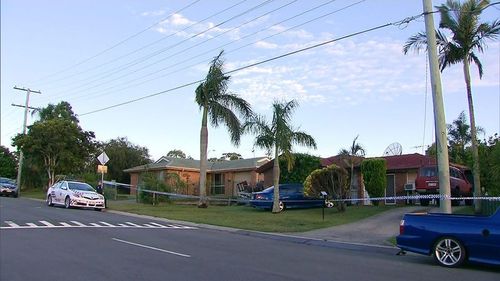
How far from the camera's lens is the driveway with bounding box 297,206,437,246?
16.5 meters

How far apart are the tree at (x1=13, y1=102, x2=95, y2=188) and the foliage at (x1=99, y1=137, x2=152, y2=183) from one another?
35.0ft

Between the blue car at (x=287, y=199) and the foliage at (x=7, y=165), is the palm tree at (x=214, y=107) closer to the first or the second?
the blue car at (x=287, y=199)

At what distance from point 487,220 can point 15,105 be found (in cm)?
5463

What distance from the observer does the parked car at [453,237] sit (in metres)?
10.4

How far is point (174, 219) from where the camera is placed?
23.5m

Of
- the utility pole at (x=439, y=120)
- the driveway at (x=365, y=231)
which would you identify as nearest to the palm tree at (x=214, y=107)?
the driveway at (x=365, y=231)

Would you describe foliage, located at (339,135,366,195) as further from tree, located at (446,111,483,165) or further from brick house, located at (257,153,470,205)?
tree, located at (446,111,483,165)

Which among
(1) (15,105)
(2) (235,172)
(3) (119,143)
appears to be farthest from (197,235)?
(3) (119,143)

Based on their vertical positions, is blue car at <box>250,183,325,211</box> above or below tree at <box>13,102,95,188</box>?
below

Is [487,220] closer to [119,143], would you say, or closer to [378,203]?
[378,203]

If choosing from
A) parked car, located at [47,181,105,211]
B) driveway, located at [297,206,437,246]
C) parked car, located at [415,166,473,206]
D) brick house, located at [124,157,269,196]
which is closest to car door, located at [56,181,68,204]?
parked car, located at [47,181,105,211]

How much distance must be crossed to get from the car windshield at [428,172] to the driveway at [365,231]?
195 inches

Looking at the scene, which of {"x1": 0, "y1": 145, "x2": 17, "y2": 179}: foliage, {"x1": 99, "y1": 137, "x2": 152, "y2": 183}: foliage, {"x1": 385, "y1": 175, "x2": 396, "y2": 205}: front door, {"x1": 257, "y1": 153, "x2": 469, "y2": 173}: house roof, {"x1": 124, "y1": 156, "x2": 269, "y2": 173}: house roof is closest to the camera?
{"x1": 257, "y1": 153, "x2": 469, "y2": 173}: house roof

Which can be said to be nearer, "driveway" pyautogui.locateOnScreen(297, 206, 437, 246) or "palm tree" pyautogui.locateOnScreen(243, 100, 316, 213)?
"driveway" pyautogui.locateOnScreen(297, 206, 437, 246)
